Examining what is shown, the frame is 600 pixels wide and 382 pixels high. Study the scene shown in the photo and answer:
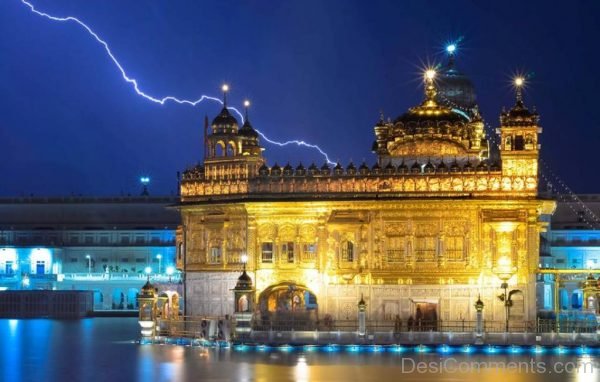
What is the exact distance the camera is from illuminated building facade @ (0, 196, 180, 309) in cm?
9462

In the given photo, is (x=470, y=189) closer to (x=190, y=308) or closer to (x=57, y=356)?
(x=190, y=308)

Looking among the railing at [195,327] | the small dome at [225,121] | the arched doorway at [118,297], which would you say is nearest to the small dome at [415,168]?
the small dome at [225,121]

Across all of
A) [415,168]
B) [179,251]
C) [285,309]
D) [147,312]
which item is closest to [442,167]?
[415,168]

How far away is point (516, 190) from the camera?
55.3 meters

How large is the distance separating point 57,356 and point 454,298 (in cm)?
1612

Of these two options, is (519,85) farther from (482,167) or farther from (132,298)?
(132,298)

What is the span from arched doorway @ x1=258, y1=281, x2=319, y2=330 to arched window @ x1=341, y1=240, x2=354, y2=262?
84.1 inches

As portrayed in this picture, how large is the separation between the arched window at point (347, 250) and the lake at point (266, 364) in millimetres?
6508

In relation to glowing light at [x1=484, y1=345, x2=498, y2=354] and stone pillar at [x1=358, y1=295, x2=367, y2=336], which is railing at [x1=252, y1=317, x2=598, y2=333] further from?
glowing light at [x1=484, y1=345, x2=498, y2=354]

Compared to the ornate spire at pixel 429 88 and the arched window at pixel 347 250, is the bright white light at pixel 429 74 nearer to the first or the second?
the ornate spire at pixel 429 88

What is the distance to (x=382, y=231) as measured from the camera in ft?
183

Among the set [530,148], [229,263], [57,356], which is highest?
[530,148]

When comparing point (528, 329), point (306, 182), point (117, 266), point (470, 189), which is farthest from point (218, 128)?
point (117, 266)

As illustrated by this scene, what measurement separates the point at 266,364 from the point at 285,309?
49.0 ft
